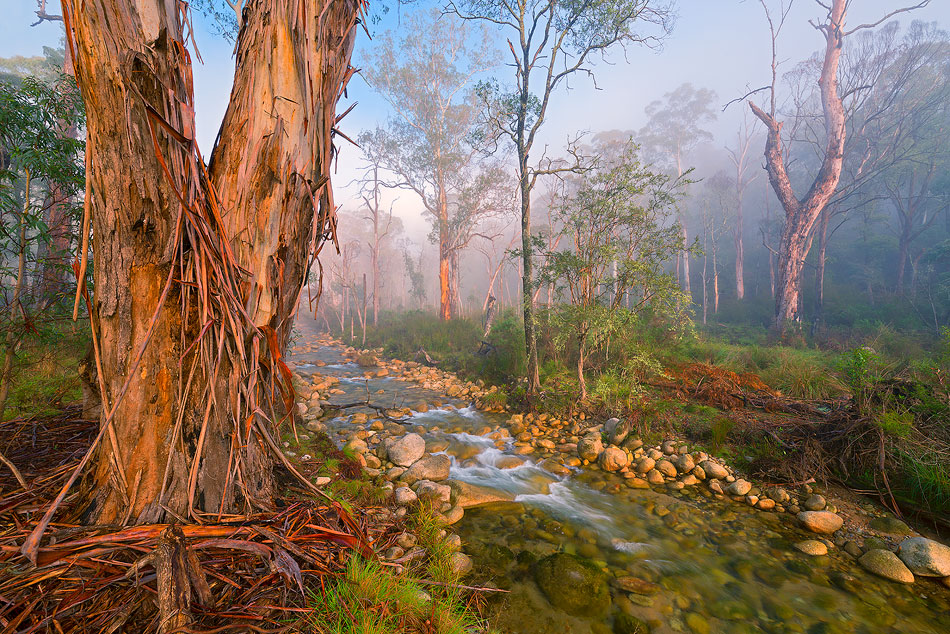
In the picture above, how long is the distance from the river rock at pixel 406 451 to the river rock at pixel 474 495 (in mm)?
Result: 559

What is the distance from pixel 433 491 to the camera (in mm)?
3797

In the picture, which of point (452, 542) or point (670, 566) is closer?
point (452, 542)

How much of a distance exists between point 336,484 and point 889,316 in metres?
22.7

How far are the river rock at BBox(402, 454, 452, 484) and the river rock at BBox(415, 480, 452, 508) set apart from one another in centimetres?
14

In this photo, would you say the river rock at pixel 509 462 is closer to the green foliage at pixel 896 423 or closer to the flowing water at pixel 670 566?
the flowing water at pixel 670 566

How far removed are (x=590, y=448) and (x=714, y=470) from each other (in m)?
1.52

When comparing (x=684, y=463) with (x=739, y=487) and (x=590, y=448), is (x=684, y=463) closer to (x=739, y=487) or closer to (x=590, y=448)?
(x=739, y=487)

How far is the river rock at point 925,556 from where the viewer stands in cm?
284

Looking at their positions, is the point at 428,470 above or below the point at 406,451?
below

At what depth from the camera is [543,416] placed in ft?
21.9

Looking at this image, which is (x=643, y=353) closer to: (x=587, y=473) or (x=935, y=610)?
(x=587, y=473)

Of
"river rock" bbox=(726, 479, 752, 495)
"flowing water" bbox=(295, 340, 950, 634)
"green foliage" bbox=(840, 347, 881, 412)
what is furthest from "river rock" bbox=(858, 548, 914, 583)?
"green foliage" bbox=(840, 347, 881, 412)

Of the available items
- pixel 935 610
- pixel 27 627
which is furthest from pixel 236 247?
pixel 935 610

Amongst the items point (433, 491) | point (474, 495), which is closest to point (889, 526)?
point (474, 495)
